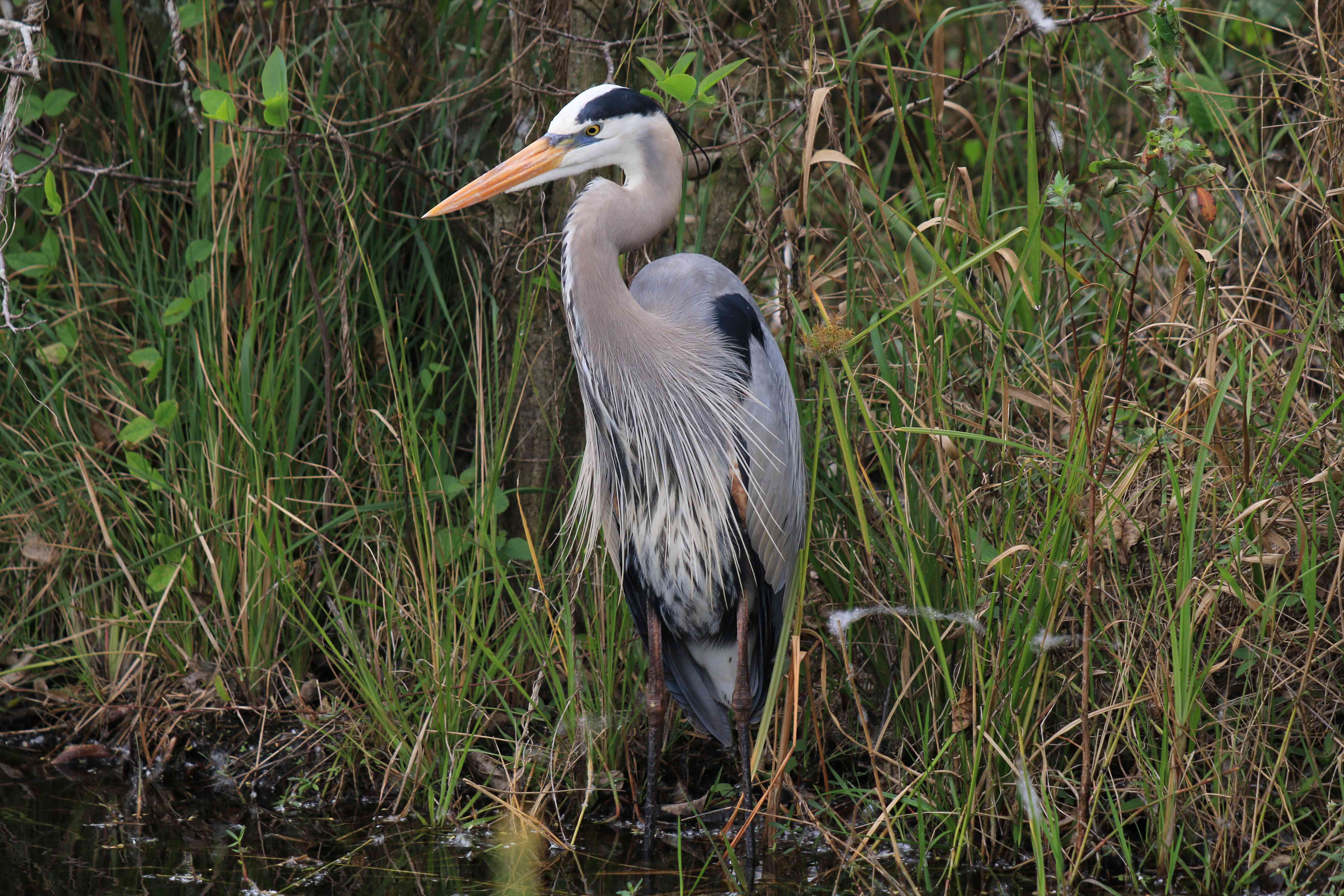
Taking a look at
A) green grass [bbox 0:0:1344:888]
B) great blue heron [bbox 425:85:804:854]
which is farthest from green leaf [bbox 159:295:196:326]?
great blue heron [bbox 425:85:804:854]

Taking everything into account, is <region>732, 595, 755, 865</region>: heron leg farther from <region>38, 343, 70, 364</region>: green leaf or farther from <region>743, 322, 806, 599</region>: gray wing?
<region>38, 343, 70, 364</region>: green leaf

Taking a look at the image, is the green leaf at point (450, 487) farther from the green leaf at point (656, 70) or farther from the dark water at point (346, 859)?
the green leaf at point (656, 70)

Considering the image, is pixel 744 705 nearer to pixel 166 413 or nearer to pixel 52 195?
pixel 166 413

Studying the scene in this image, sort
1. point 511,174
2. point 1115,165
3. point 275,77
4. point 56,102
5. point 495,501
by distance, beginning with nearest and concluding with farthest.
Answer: point 1115,165
point 511,174
point 275,77
point 495,501
point 56,102

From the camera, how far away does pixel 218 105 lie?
109 inches

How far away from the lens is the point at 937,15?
4766 mm

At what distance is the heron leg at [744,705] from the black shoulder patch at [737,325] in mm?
564

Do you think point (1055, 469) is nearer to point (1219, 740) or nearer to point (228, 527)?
point (1219, 740)

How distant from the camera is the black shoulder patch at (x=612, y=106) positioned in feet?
8.53

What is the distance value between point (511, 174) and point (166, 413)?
117 cm

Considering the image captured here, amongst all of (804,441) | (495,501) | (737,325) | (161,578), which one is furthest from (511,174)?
(161,578)

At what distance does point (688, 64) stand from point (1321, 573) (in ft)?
5.57

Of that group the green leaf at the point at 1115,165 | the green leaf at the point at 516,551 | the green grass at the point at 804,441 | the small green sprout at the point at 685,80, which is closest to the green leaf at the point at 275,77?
the green grass at the point at 804,441

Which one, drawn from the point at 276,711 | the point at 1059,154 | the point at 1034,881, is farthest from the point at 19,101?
the point at 1034,881
